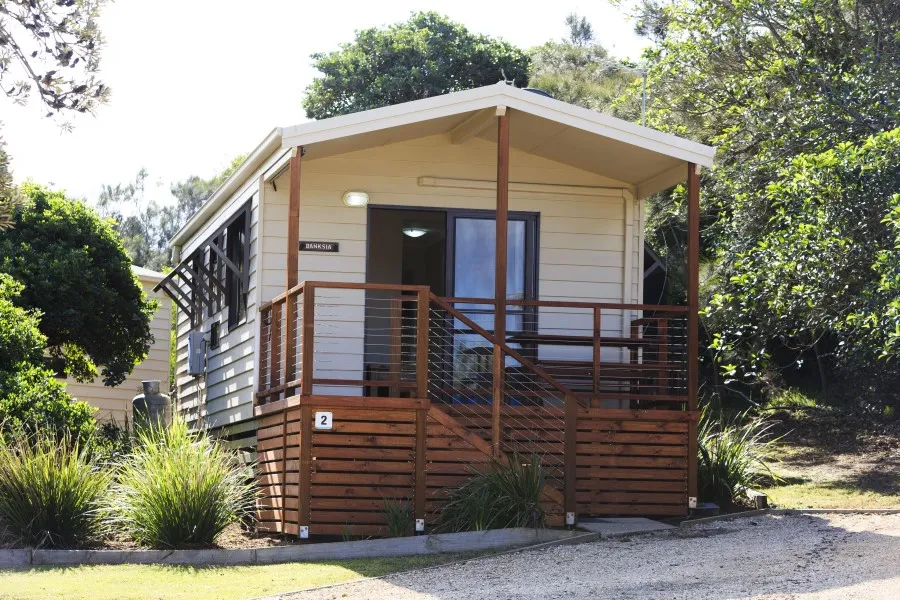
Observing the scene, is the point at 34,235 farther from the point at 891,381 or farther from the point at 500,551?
the point at 891,381

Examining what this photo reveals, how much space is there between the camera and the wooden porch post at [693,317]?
10891 millimetres

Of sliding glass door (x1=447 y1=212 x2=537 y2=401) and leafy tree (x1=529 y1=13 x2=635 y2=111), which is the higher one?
leafy tree (x1=529 y1=13 x2=635 y2=111)

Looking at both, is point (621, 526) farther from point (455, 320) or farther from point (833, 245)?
point (833, 245)

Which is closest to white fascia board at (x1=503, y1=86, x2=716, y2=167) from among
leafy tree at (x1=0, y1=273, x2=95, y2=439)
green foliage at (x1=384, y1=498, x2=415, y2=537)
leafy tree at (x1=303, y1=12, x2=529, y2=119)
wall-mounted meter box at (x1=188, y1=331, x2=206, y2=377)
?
green foliage at (x1=384, y1=498, x2=415, y2=537)

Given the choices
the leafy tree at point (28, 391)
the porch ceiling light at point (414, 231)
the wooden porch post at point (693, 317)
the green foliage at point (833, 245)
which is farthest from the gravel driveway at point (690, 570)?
the porch ceiling light at point (414, 231)

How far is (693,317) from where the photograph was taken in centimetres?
1105

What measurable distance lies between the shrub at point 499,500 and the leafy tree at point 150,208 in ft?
124

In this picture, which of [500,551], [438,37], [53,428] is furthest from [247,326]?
[438,37]

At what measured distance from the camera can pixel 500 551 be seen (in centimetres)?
906

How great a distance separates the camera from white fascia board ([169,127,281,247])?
35.8 feet

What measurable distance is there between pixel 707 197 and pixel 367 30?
19.4 meters

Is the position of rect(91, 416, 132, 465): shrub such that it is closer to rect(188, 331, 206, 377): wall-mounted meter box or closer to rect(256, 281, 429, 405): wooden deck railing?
rect(188, 331, 206, 377): wall-mounted meter box

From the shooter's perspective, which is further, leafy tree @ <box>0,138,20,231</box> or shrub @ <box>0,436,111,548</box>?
shrub @ <box>0,436,111,548</box>

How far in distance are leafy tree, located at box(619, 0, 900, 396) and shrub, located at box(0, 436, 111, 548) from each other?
24.0ft
